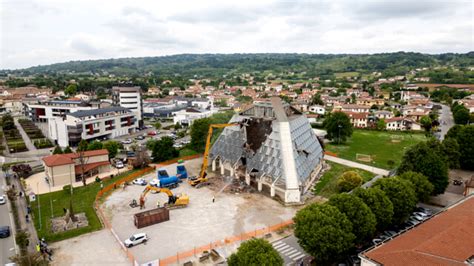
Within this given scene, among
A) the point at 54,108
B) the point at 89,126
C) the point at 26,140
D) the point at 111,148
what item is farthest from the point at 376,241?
the point at 54,108

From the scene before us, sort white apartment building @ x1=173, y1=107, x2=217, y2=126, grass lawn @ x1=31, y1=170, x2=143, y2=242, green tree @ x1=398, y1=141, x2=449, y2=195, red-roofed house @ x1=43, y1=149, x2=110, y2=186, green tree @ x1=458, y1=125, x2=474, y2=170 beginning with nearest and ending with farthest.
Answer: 1. grass lawn @ x1=31, y1=170, x2=143, y2=242
2. green tree @ x1=398, y1=141, x2=449, y2=195
3. red-roofed house @ x1=43, y1=149, x2=110, y2=186
4. green tree @ x1=458, y1=125, x2=474, y2=170
5. white apartment building @ x1=173, y1=107, x2=217, y2=126

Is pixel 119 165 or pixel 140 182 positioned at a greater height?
pixel 119 165

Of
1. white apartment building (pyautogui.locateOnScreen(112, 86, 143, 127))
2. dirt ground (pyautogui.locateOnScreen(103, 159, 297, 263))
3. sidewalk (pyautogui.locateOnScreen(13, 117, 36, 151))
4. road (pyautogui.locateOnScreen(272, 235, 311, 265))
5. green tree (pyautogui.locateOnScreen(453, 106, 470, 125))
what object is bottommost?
road (pyautogui.locateOnScreen(272, 235, 311, 265))

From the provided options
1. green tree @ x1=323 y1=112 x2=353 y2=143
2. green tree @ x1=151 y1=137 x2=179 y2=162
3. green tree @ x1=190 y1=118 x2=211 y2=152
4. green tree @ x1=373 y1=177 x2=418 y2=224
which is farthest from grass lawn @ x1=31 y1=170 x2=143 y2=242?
green tree @ x1=323 y1=112 x2=353 y2=143

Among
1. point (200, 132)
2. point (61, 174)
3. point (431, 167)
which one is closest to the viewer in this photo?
point (431, 167)

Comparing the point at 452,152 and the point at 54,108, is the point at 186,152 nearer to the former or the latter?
the point at 452,152

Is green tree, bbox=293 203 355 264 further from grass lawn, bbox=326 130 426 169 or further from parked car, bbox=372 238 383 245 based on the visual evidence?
grass lawn, bbox=326 130 426 169
